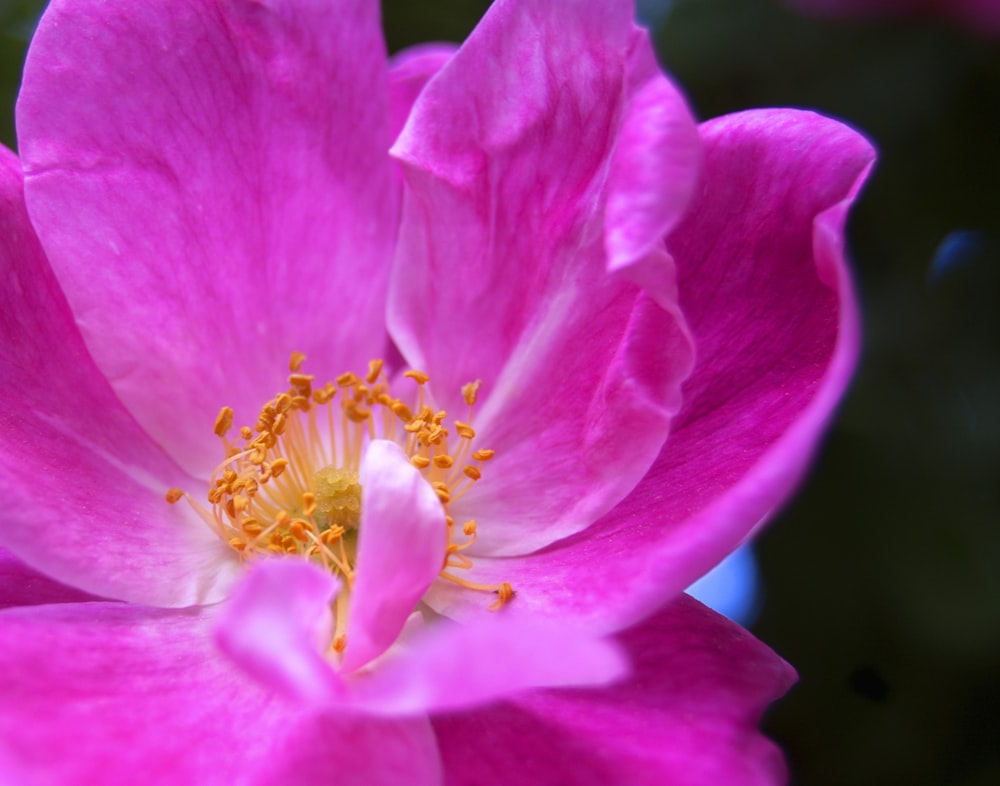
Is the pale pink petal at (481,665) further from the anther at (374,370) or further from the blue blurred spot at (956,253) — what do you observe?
the blue blurred spot at (956,253)

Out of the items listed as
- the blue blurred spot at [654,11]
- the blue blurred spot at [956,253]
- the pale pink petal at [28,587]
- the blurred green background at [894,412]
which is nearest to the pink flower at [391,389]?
the pale pink petal at [28,587]

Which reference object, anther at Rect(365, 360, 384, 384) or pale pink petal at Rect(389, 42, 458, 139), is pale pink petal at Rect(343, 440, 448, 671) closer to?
anther at Rect(365, 360, 384, 384)

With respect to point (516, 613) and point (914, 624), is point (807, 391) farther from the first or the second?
point (914, 624)

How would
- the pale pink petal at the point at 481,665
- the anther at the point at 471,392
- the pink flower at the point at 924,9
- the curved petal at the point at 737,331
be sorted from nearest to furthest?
1. the pale pink petal at the point at 481,665
2. the curved petal at the point at 737,331
3. the anther at the point at 471,392
4. the pink flower at the point at 924,9

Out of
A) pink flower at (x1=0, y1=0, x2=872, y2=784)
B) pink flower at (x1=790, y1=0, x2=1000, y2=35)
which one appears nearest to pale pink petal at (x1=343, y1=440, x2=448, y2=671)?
pink flower at (x1=0, y1=0, x2=872, y2=784)

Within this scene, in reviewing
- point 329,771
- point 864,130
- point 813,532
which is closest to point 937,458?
point 813,532

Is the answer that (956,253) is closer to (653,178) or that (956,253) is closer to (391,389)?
(391,389)

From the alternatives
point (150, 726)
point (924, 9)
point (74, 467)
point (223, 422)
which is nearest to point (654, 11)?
point (924, 9)

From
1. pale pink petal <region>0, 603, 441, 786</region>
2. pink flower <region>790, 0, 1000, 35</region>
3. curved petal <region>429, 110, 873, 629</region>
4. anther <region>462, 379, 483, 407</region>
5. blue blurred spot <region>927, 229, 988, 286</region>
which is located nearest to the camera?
pale pink petal <region>0, 603, 441, 786</region>
